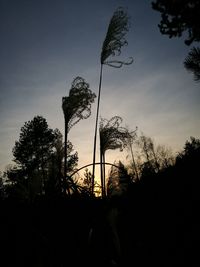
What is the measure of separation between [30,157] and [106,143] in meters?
22.2

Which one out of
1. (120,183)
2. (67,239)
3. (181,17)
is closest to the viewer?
(67,239)

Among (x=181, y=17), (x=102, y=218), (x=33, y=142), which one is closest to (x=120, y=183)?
(x=102, y=218)

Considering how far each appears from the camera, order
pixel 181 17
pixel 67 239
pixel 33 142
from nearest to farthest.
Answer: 1. pixel 67 239
2. pixel 181 17
3. pixel 33 142

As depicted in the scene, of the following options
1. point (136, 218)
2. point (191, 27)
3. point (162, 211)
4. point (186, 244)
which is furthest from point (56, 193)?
point (191, 27)

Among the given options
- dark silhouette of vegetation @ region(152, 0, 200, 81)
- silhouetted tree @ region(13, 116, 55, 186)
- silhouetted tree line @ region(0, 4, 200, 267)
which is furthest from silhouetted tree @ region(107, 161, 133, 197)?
silhouetted tree @ region(13, 116, 55, 186)

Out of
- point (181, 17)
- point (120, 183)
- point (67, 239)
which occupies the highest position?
point (181, 17)

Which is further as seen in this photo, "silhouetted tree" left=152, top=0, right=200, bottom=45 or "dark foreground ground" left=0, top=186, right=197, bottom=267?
"silhouetted tree" left=152, top=0, right=200, bottom=45

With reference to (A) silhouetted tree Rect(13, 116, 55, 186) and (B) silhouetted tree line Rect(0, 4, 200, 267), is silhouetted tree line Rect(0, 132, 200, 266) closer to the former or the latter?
(B) silhouetted tree line Rect(0, 4, 200, 267)

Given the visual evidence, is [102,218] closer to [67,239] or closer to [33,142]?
[67,239]

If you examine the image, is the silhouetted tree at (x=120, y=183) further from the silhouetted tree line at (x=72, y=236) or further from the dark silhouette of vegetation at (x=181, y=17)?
the dark silhouette of vegetation at (x=181, y=17)

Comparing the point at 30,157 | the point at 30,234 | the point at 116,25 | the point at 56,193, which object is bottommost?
the point at 30,234

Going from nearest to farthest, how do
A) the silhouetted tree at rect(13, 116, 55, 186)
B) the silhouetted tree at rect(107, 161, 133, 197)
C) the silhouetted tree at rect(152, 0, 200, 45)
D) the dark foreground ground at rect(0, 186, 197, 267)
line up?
1. the dark foreground ground at rect(0, 186, 197, 267)
2. the silhouetted tree at rect(107, 161, 133, 197)
3. the silhouetted tree at rect(152, 0, 200, 45)
4. the silhouetted tree at rect(13, 116, 55, 186)

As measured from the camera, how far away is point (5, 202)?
170 centimetres

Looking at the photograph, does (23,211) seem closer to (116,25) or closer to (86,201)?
(86,201)
